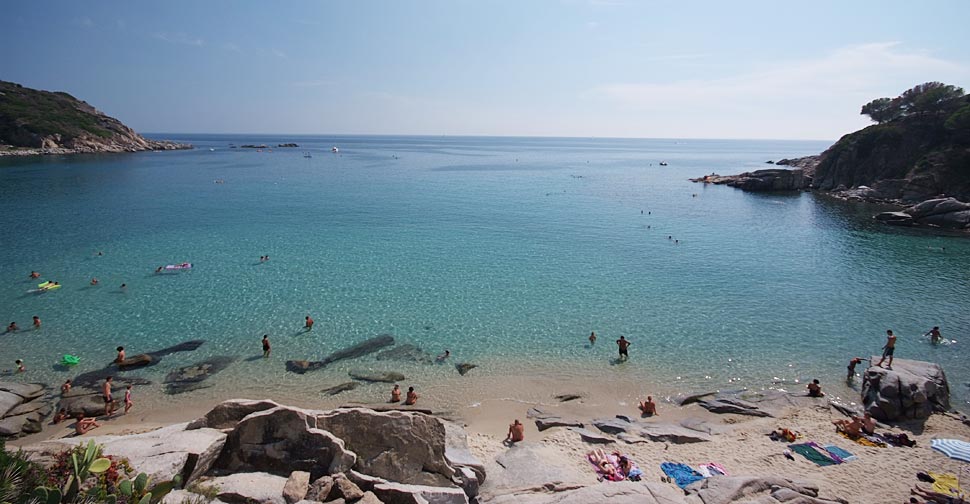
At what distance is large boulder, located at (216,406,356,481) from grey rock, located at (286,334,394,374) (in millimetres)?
11734

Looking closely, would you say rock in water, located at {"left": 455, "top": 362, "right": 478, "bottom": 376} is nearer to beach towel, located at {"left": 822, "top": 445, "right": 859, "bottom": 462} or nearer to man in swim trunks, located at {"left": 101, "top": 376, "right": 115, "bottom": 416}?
beach towel, located at {"left": 822, "top": 445, "right": 859, "bottom": 462}

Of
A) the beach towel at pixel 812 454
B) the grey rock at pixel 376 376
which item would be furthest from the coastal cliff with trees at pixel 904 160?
the grey rock at pixel 376 376

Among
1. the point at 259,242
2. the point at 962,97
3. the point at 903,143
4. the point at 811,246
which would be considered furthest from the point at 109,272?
the point at 962,97

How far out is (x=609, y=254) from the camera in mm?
44969

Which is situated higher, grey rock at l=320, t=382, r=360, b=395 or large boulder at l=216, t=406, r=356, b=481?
large boulder at l=216, t=406, r=356, b=481

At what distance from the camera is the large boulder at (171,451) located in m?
11.3

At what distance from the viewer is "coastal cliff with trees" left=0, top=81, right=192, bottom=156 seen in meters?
125

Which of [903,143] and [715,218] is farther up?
[903,143]

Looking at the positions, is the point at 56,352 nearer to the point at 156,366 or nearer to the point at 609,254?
the point at 156,366

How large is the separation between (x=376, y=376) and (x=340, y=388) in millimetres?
1815

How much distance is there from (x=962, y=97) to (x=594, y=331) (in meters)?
95.6

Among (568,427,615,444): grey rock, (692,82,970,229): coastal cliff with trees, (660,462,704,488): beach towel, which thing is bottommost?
(568,427,615,444): grey rock

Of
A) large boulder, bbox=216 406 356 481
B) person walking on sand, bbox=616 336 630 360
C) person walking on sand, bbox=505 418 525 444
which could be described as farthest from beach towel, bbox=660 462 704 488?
large boulder, bbox=216 406 356 481

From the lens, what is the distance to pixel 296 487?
34.9 ft
